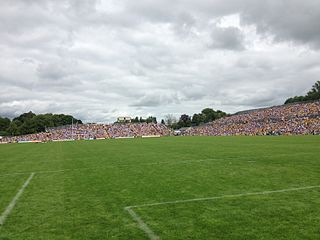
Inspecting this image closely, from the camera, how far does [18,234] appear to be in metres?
5.86

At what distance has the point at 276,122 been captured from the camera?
2704 inches

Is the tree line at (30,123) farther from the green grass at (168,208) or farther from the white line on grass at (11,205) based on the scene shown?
the green grass at (168,208)

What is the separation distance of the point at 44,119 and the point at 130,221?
154 metres

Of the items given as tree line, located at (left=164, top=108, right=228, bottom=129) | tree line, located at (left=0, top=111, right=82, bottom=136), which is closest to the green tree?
tree line, located at (left=164, top=108, right=228, bottom=129)

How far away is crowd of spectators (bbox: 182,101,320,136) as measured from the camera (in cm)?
5884

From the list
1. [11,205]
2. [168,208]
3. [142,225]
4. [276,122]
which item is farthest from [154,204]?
[276,122]

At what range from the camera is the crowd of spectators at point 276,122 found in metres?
58.8

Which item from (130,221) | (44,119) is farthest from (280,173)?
(44,119)

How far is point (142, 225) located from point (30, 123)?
145994 mm

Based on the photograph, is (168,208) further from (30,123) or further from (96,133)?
(30,123)

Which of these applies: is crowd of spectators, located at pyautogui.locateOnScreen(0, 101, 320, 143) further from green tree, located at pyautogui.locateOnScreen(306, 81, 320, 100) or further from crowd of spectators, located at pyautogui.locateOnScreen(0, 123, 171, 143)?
green tree, located at pyautogui.locateOnScreen(306, 81, 320, 100)

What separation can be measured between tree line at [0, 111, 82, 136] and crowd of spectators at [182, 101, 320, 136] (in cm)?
7049

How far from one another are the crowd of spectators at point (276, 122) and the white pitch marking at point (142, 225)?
52.0 m

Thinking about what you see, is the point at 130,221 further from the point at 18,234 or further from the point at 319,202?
the point at 319,202
